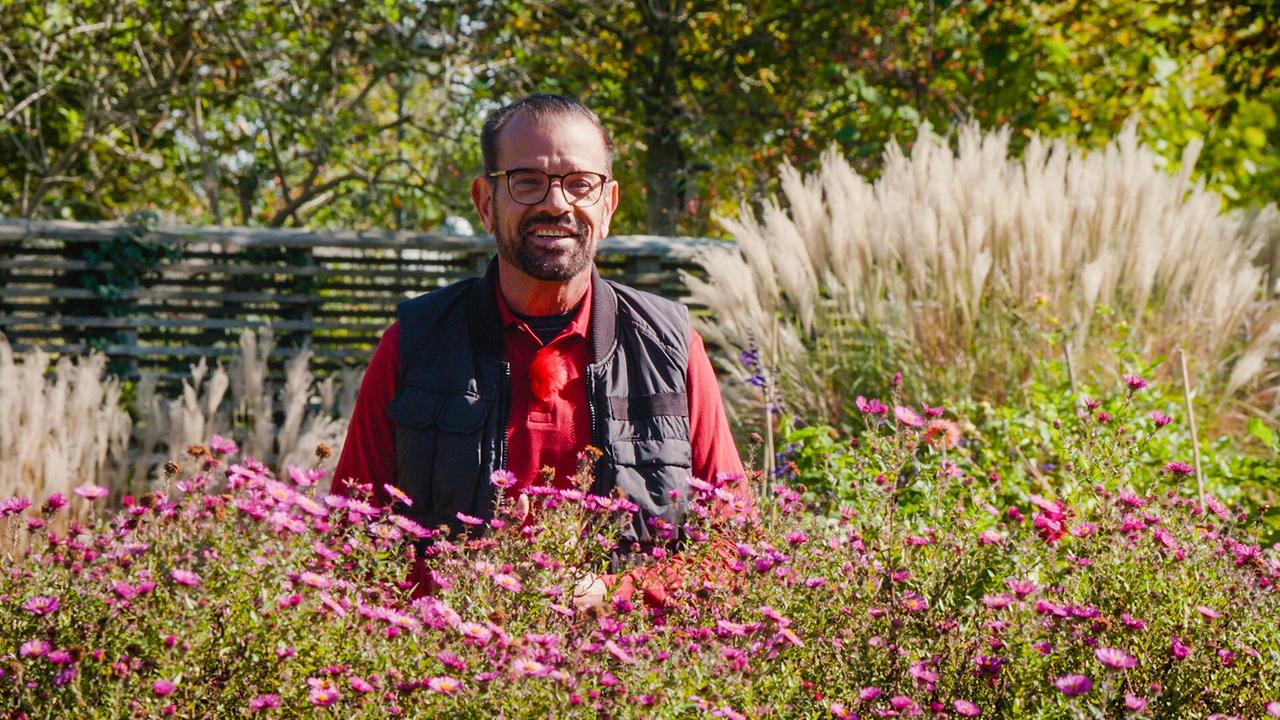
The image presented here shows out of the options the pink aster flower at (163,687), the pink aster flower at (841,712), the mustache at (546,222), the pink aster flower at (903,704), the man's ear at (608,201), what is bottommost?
the pink aster flower at (841,712)

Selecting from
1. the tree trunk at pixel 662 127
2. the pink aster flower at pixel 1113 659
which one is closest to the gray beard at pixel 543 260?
the pink aster flower at pixel 1113 659

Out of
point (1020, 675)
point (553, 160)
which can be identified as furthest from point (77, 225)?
point (1020, 675)

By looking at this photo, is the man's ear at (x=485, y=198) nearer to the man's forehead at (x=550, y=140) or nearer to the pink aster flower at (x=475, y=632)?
the man's forehead at (x=550, y=140)

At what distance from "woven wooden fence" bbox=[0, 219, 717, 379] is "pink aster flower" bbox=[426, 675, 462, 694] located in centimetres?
531

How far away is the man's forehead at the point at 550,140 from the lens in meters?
2.57

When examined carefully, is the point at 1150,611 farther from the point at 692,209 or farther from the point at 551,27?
the point at 692,209

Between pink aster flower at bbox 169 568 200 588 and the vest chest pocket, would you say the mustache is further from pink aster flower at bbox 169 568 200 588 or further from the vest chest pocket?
pink aster flower at bbox 169 568 200 588

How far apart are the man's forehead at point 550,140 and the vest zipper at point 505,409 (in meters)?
0.45

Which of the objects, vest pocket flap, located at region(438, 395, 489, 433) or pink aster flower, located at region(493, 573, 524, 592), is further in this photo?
vest pocket flap, located at region(438, 395, 489, 433)

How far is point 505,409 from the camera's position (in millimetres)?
2650

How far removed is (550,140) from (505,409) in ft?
1.91

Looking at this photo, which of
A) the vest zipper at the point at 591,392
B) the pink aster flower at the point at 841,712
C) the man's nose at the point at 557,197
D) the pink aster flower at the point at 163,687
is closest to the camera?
the pink aster flower at the point at 163,687

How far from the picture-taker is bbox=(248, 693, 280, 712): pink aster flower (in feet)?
5.43

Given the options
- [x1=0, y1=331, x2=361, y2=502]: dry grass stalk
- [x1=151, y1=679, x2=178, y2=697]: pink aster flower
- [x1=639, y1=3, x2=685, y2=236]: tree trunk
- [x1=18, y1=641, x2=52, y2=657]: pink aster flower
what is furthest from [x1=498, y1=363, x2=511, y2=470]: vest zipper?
[x1=639, y1=3, x2=685, y2=236]: tree trunk
